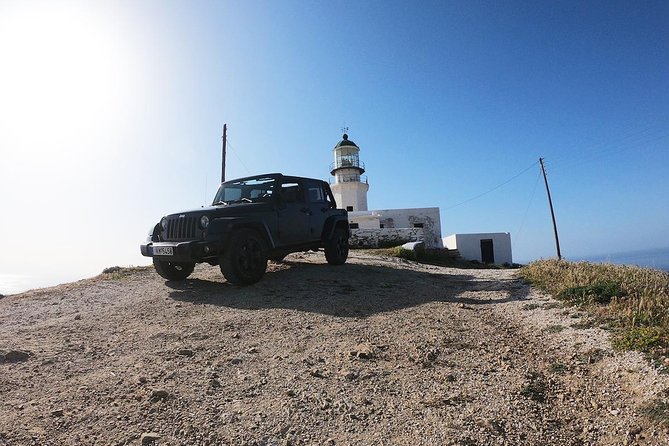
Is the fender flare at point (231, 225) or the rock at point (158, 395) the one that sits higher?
the fender flare at point (231, 225)

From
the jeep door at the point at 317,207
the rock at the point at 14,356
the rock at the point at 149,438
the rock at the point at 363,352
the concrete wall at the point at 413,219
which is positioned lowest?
the rock at the point at 149,438

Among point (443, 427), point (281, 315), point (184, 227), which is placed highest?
point (184, 227)

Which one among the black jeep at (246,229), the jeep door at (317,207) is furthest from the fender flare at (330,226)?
the jeep door at (317,207)

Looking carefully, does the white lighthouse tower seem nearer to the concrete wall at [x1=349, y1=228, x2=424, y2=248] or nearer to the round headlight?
the concrete wall at [x1=349, y1=228, x2=424, y2=248]

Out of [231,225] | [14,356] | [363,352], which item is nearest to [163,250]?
[231,225]

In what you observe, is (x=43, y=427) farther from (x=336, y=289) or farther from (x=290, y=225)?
(x=290, y=225)

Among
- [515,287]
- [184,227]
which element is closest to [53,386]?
[184,227]

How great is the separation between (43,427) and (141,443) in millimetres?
757

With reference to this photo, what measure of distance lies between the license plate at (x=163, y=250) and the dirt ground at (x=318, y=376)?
106 cm

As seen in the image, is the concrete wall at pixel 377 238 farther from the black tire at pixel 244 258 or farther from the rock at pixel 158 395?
the rock at pixel 158 395

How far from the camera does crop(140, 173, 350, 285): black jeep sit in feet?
23.0

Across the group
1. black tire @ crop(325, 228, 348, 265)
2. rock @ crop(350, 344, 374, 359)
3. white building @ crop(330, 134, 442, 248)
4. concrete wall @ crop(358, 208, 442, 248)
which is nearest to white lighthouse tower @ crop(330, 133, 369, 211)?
white building @ crop(330, 134, 442, 248)

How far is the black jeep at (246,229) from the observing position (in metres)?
7.00

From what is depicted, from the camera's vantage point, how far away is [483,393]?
3135 millimetres
